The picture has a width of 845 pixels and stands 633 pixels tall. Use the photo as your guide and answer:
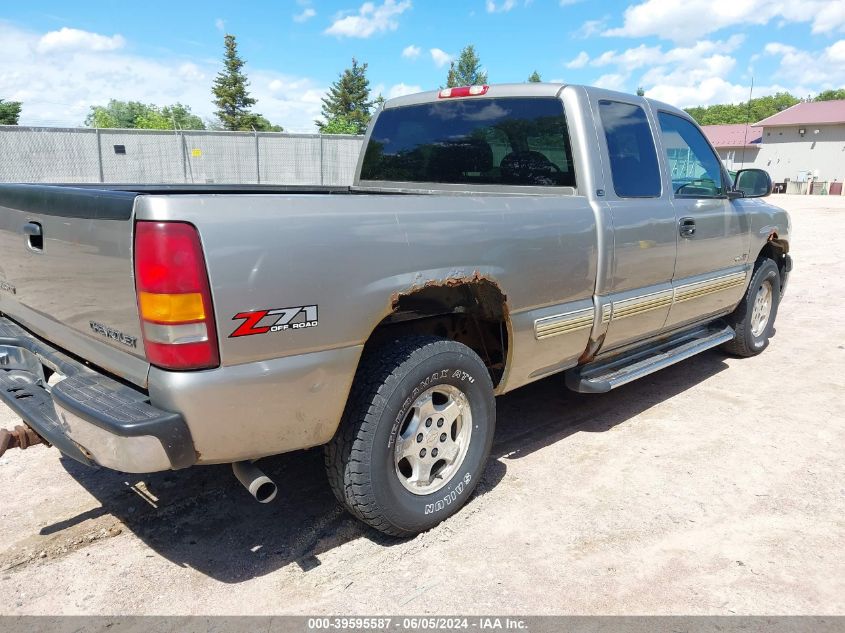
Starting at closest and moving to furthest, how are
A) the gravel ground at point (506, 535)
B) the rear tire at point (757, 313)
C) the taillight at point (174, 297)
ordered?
1. the taillight at point (174, 297)
2. the gravel ground at point (506, 535)
3. the rear tire at point (757, 313)

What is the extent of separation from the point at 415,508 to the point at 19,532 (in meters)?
1.80

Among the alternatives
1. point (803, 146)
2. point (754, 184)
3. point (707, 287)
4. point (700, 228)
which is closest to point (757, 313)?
point (754, 184)

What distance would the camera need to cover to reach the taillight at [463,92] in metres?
4.08

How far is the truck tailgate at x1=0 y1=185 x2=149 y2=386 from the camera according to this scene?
2.22 metres

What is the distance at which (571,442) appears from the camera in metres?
4.02

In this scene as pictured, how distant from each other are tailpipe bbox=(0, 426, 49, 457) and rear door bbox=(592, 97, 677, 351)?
2869mm

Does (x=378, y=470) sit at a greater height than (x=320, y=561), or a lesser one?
greater

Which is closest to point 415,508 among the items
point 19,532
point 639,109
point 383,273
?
point 383,273

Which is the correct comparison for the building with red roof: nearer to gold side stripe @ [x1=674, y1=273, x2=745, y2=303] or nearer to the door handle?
gold side stripe @ [x1=674, y1=273, x2=745, y2=303]

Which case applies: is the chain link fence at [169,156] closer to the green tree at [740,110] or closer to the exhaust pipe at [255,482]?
the exhaust pipe at [255,482]

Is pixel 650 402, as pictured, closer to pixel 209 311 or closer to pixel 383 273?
pixel 383 273

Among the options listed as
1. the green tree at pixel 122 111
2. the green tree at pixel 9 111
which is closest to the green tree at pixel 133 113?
the green tree at pixel 122 111

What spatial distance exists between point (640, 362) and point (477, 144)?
177 cm

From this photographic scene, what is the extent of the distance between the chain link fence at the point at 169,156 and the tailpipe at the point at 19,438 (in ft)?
38.1
